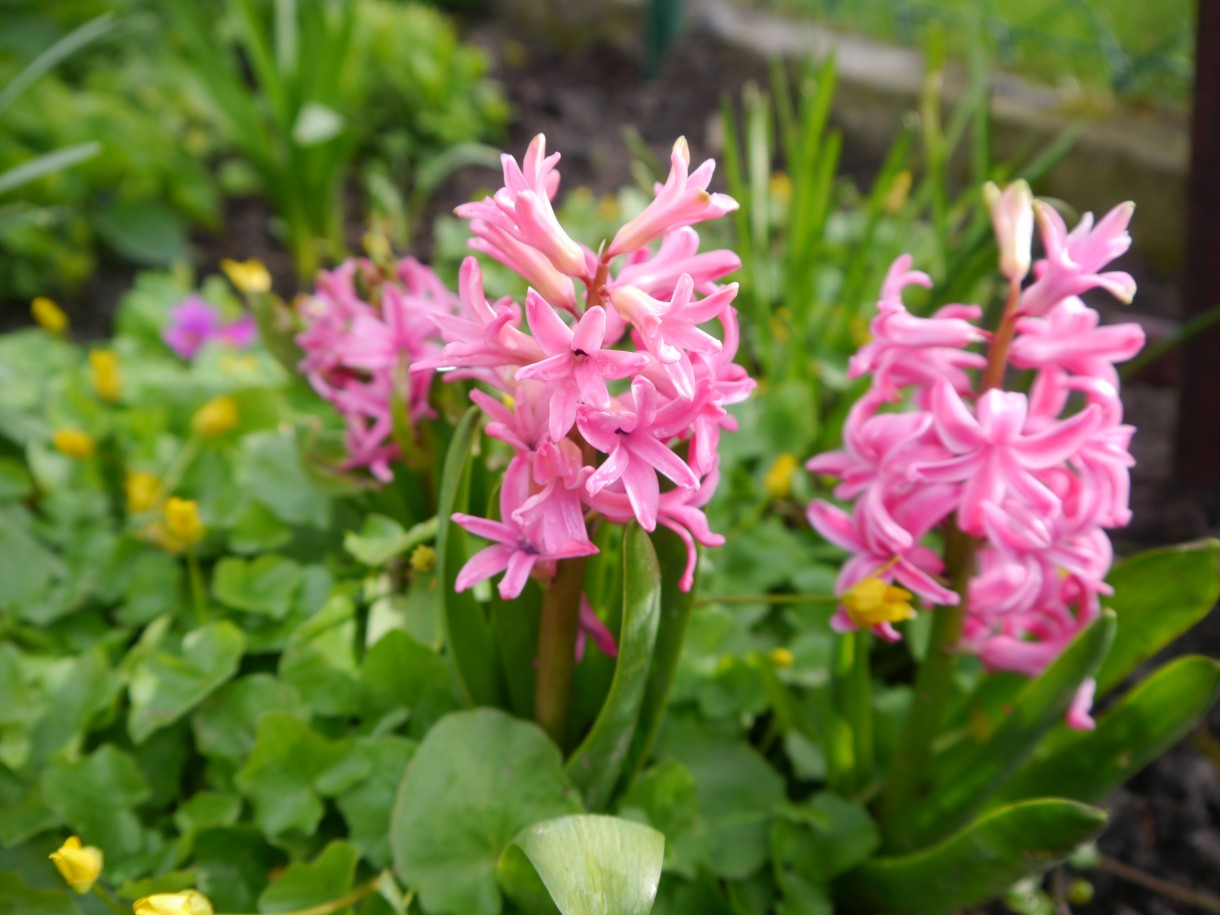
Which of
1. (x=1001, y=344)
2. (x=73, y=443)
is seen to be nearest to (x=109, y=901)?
(x=73, y=443)

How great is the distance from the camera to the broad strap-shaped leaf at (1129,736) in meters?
0.96

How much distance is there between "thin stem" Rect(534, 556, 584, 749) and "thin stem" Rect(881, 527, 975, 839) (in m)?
0.36

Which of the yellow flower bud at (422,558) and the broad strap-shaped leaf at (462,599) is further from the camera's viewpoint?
the yellow flower bud at (422,558)

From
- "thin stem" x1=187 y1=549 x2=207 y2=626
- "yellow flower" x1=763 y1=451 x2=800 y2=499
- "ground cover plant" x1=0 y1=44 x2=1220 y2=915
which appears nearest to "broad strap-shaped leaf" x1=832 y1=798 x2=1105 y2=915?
"ground cover plant" x1=0 y1=44 x2=1220 y2=915

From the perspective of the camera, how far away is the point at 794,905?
107cm

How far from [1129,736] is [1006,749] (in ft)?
0.45

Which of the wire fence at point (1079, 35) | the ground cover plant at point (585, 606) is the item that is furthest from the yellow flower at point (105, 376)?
the wire fence at point (1079, 35)

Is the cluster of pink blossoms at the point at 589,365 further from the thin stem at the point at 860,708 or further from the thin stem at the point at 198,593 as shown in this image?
the thin stem at the point at 198,593

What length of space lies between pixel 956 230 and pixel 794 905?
1978 mm

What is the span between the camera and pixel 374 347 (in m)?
1.12

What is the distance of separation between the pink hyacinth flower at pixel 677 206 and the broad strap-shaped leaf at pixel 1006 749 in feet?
1.53

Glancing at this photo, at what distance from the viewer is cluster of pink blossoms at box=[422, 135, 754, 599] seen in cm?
70

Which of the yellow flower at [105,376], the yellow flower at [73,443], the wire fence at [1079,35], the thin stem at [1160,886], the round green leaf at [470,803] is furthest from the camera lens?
the wire fence at [1079,35]

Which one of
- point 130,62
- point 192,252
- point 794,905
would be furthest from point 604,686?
point 130,62
